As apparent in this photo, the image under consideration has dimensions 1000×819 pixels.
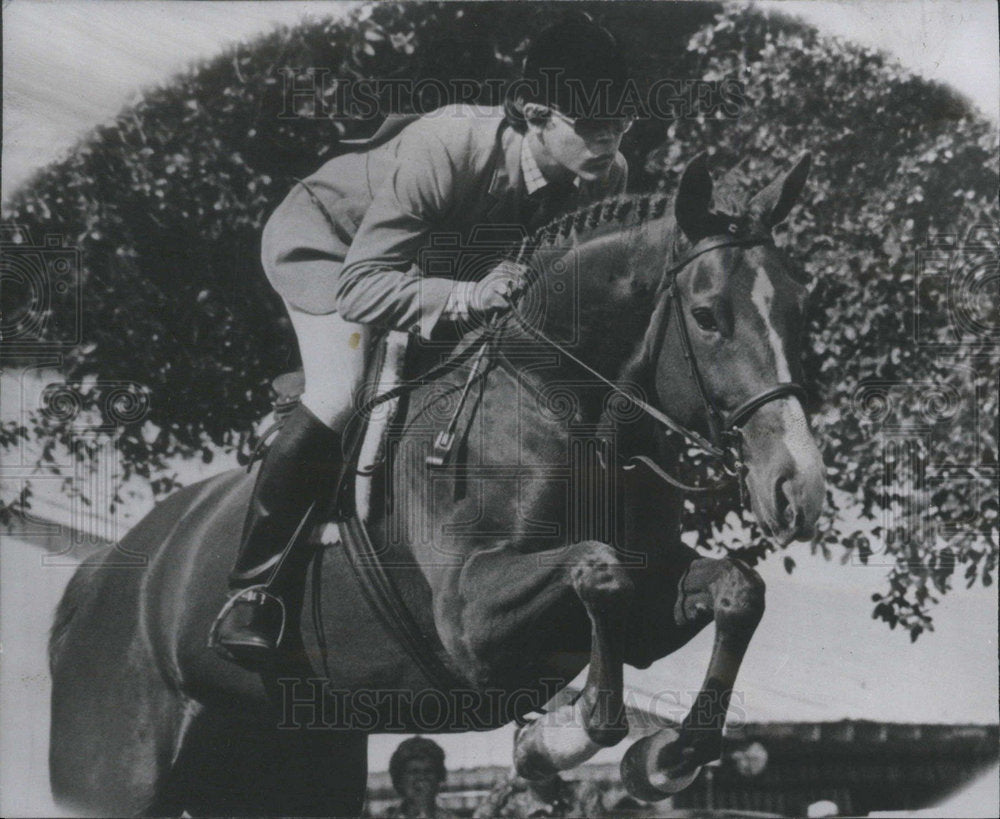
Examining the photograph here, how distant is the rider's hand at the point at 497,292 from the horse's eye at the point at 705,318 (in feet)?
1.99

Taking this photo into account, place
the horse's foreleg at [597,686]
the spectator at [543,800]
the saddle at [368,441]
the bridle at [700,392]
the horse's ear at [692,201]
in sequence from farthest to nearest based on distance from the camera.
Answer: the spectator at [543,800]
the saddle at [368,441]
the horse's ear at [692,201]
the bridle at [700,392]
the horse's foreleg at [597,686]

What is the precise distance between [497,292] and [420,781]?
1741 millimetres

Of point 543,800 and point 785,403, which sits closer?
point 785,403

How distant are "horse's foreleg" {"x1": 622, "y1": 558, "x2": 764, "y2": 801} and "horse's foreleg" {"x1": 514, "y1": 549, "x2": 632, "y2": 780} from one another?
0.53ft

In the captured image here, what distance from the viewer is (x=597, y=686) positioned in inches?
181

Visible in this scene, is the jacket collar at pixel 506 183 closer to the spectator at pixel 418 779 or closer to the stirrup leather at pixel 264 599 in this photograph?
the stirrup leather at pixel 264 599

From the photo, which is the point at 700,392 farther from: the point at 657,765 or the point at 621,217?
the point at 657,765

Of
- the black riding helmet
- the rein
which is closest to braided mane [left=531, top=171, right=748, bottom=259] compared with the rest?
the rein

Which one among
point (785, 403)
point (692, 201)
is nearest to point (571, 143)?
point (692, 201)

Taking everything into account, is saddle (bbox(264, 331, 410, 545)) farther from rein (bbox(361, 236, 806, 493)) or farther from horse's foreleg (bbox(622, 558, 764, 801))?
horse's foreleg (bbox(622, 558, 764, 801))

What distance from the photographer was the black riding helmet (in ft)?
17.5

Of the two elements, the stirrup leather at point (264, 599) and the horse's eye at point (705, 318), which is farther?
Result: the stirrup leather at point (264, 599)

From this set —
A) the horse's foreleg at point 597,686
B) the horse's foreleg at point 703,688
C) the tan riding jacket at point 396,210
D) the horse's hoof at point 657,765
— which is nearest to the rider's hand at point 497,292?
the tan riding jacket at point 396,210

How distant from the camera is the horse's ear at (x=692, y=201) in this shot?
4.80 meters
